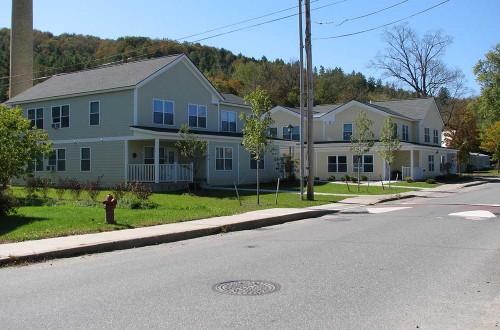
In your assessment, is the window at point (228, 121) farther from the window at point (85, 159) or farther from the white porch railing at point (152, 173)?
the window at point (85, 159)

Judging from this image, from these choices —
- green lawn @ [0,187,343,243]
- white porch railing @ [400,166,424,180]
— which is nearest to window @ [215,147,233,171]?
green lawn @ [0,187,343,243]

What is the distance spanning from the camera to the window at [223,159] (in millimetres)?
31953

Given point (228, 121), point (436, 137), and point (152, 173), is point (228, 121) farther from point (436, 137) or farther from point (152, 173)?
point (436, 137)

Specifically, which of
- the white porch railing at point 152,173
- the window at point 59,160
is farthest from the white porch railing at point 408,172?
the window at point 59,160

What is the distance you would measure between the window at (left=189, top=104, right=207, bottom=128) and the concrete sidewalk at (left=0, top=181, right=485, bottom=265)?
1593 cm

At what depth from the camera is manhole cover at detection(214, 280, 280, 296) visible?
668cm

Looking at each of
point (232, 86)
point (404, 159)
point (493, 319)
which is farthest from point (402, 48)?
point (493, 319)

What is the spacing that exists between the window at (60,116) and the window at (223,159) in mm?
9861

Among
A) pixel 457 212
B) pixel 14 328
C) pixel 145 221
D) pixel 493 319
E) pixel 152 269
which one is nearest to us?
pixel 14 328

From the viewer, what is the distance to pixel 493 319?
5574 mm

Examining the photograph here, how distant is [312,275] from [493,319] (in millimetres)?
2764

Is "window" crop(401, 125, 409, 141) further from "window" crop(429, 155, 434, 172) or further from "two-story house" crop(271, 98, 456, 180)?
"window" crop(429, 155, 434, 172)

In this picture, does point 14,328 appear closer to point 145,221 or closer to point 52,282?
point 52,282

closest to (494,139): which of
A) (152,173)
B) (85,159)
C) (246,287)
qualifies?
(152,173)
